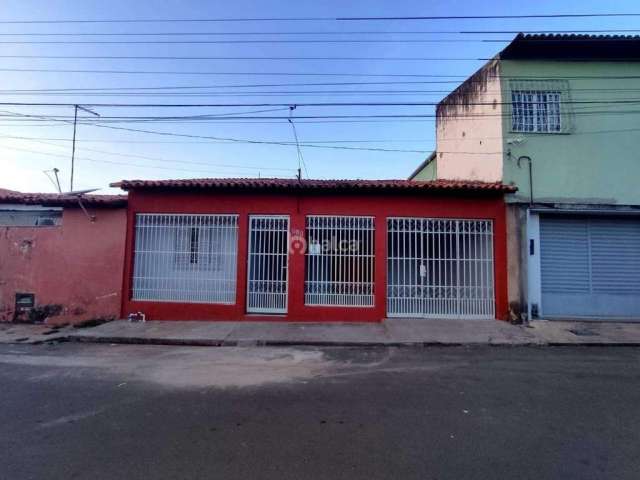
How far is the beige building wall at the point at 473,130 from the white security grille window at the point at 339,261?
3.54 metres

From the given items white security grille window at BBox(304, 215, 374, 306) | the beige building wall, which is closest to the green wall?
the beige building wall

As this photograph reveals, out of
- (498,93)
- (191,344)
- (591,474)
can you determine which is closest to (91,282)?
(191,344)

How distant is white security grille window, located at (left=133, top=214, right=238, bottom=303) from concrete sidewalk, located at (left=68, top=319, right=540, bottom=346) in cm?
85

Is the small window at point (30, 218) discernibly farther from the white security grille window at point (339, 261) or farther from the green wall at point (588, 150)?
the green wall at point (588, 150)

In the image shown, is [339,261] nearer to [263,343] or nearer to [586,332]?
[263,343]

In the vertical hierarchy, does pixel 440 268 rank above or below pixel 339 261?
below

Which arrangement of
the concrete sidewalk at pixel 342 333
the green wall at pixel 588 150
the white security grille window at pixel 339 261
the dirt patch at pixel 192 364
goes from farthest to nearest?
1. the white security grille window at pixel 339 261
2. the green wall at pixel 588 150
3. the concrete sidewalk at pixel 342 333
4. the dirt patch at pixel 192 364

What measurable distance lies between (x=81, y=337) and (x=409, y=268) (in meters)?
7.11

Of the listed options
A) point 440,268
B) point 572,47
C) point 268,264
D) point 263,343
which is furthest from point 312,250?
point 572,47

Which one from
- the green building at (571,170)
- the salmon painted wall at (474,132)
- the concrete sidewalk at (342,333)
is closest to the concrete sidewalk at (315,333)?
the concrete sidewalk at (342,333)

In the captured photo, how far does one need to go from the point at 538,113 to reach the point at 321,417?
29.4 ft

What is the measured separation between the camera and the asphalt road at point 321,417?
2791 millimetres

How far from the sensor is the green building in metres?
8.77

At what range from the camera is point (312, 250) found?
9.14 m
